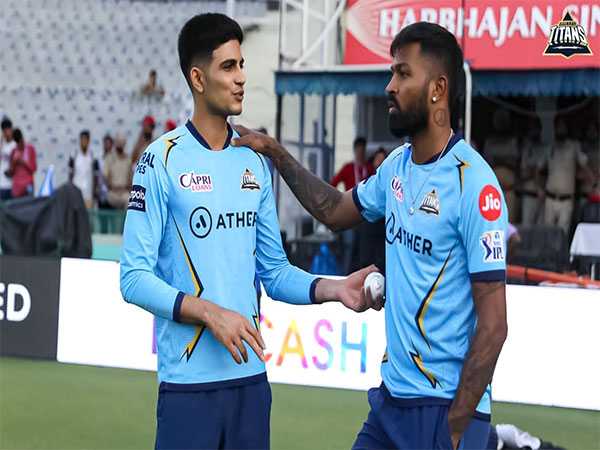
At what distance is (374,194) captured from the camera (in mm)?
4469

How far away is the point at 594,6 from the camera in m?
10.4

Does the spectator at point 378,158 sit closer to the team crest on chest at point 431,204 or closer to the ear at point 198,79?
the ear at point 198,79

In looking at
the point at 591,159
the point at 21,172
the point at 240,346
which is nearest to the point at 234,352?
the point at 240,346

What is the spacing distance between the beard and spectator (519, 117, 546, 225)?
34.5 ft

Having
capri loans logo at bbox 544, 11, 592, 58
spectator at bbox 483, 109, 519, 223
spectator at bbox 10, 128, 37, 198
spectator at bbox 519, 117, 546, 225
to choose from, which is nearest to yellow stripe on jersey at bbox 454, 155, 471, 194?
capri loans logo at bbox 544, 11, 592, 58

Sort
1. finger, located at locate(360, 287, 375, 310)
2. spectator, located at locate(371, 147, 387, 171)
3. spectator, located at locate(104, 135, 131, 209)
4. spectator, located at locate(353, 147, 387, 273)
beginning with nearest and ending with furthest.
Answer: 1. finger, located at locate(360, 287, 375, 310)
2. spectator, located at locate(353, 147, 387, 273)
3. spectator, located at locate(371, 147, 387, 171)
4. spectator, located at locate(104, 135, 131, 209)

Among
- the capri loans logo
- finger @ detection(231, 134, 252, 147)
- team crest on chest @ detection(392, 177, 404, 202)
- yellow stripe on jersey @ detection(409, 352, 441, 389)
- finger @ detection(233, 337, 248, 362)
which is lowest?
yellow stripe on jersey @ detection(409, 352, 441, 389)

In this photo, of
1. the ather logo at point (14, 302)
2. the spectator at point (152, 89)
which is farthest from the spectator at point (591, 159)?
the spectator at point (152, 89)

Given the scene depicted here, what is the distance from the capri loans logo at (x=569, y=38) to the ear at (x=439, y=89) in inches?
250

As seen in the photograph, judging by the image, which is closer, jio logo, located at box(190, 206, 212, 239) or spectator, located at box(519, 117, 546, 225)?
jio logo, located at box(190, 206, 212, 239)

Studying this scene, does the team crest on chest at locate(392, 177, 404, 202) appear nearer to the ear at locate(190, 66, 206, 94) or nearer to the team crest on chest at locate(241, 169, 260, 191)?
the team crest on chest at locate(241, 169, 260, 191)

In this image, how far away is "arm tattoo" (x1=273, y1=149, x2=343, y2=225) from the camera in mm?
4707

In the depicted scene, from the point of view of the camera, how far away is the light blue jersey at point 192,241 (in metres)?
4.06

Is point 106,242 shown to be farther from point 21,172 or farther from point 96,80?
point 96,80
